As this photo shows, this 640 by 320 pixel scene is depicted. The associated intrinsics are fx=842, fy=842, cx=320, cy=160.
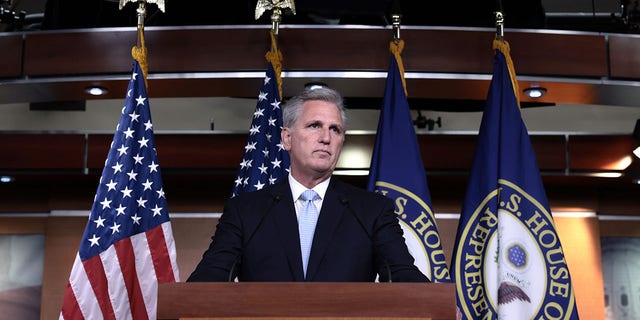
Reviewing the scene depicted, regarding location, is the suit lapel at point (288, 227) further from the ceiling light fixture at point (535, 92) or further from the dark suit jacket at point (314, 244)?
the ceiling light fixture at point (535, 92)

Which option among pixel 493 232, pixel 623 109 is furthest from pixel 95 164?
pixel 623 109

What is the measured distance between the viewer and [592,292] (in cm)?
538

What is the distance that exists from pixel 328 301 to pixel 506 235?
6.93 ft

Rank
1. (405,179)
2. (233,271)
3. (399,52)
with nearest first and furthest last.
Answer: (233,271), (405,179), (399,52)

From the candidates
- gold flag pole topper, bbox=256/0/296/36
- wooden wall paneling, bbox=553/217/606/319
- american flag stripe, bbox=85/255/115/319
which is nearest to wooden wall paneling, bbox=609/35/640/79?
wooden wall paneling, bbox=553/217/606/319

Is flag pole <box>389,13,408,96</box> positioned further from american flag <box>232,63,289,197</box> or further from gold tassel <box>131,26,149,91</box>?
gold tassel <box>131,26,149,91</box>

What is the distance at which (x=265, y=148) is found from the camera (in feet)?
13.6

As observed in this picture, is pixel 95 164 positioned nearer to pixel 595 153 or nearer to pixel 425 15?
pixel 425 15

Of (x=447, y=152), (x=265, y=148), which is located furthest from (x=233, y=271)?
(x=447, y=152)

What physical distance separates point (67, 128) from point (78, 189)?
107 centimetres

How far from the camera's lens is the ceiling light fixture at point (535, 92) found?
443 cm

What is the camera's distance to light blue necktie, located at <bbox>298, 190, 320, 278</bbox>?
2.61 metres

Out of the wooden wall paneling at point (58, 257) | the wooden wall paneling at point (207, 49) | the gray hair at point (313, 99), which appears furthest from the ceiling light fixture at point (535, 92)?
the wooden wall paneling at point (58, 257)

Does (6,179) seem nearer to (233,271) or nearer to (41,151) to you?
(41,151)
